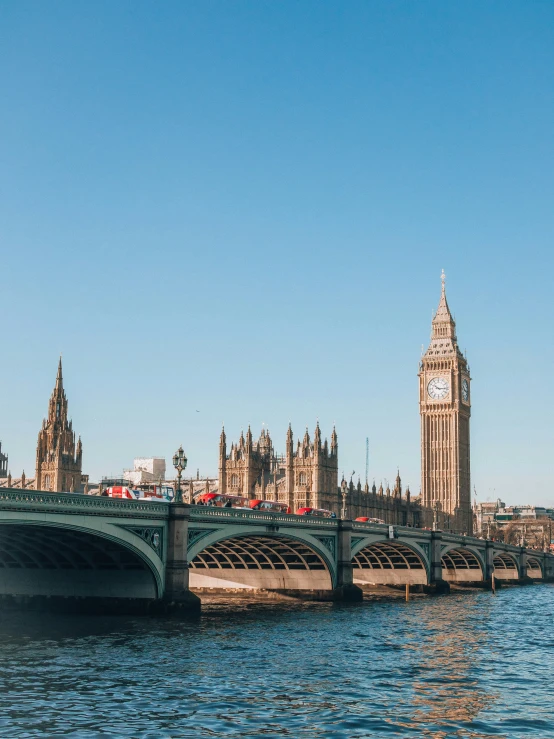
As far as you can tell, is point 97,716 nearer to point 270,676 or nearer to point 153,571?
point 270,676

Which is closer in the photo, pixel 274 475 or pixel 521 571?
pixel 521 571

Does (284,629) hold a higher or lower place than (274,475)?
lower

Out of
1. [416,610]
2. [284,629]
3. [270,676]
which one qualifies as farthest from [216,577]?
[270,676]

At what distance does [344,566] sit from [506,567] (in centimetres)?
7474

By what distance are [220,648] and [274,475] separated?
115563 millimetres

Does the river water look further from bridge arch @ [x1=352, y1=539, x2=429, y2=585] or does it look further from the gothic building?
the gothic building

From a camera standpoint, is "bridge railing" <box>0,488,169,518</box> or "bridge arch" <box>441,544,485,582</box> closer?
"bridge railing" <box>0,488,169,518</box>

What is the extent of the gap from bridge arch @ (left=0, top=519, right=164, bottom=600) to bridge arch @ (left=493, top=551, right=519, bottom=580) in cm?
→ 9305

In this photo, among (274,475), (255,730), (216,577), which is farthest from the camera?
(274,475)

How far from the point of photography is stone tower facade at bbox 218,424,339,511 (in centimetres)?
15325

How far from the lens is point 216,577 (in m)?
93.5

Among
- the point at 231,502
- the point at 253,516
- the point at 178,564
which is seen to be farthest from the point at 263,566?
the point at 178,564

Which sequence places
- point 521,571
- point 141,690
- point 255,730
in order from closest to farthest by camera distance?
1. point 255,730
2. point 141,690
3. point 521,571

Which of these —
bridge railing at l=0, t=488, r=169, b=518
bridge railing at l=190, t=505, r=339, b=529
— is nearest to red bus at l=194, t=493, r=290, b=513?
bridge railing at l=190, t=505, r=339, b=529
